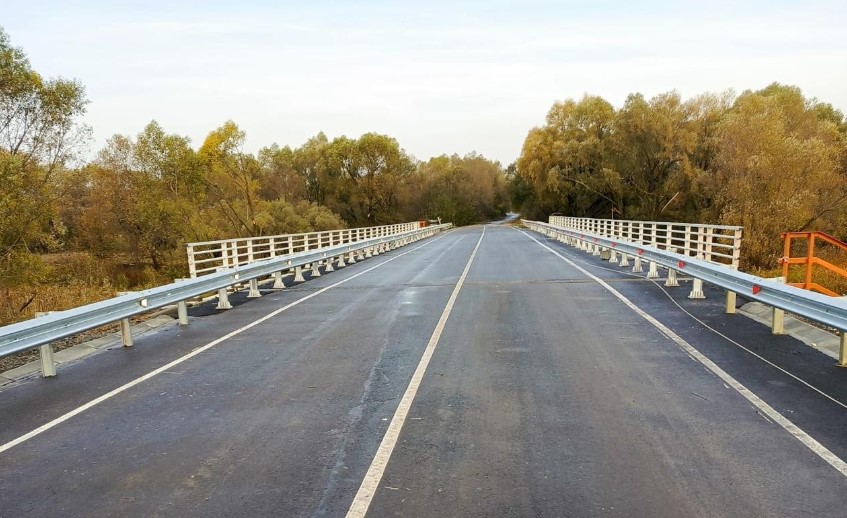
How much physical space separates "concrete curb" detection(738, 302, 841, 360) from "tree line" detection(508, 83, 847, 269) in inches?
643

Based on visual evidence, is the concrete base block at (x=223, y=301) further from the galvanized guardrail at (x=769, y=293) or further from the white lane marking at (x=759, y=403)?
the galvanized guardrail at (x=769, y=293)

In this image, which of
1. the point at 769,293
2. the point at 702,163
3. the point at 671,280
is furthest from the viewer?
the point at 702,163

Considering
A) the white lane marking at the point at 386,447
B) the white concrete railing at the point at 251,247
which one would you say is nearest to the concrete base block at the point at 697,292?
the white lane marking at the point at 386,447

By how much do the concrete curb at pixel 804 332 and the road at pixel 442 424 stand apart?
0.73 feet

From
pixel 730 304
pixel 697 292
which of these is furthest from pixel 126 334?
pixel 697 292

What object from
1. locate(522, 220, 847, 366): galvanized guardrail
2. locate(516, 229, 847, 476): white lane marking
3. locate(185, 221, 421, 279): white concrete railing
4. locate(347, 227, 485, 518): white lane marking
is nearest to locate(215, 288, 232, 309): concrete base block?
locate(185, 221, 421, 279): white concrete railing

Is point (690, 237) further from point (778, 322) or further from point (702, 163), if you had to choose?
point (702, 163)

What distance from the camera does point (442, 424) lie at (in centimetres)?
493

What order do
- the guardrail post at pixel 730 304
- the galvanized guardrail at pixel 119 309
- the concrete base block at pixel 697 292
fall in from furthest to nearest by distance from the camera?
the concrete base block at pixel 697 292, the guardrail post at pixel 730 304, the galvanized guardrail at pixel 119 309

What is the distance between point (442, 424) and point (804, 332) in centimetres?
586

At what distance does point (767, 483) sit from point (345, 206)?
3604 inches

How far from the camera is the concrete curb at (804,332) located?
7.06m

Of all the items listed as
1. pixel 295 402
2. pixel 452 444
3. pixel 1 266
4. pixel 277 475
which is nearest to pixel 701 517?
pixel 452 444

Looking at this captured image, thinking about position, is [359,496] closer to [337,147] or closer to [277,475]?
[277,475]
